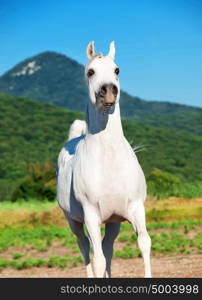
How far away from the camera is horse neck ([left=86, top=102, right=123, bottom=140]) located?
7.45 meters

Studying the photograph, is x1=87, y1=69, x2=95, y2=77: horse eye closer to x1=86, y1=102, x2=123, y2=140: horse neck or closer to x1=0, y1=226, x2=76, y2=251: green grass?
x1=86, y1=102, x2=123, y2=140: horse neck

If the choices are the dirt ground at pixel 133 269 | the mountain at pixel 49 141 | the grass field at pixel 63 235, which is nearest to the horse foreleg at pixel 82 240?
the dirt ground at pixel 133 269

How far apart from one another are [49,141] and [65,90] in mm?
98939

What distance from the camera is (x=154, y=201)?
27547 millimetres

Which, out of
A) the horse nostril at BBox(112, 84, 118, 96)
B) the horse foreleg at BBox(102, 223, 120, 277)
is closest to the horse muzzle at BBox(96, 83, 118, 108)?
the horse nostril at BBox(112, 84, 118, 96)

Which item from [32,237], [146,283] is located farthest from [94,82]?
[32,237]

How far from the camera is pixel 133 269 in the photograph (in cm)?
1288

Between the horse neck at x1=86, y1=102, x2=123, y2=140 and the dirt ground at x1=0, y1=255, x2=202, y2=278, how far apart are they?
156 inches

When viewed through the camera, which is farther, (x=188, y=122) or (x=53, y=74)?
(x=53, y=74)

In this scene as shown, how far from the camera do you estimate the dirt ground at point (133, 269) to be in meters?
11.9

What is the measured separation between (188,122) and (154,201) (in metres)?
96.0

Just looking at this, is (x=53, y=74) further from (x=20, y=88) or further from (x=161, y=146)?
(x=161, y=146)

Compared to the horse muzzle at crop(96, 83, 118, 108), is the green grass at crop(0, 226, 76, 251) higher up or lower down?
higher up

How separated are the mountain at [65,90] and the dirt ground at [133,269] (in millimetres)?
134863
